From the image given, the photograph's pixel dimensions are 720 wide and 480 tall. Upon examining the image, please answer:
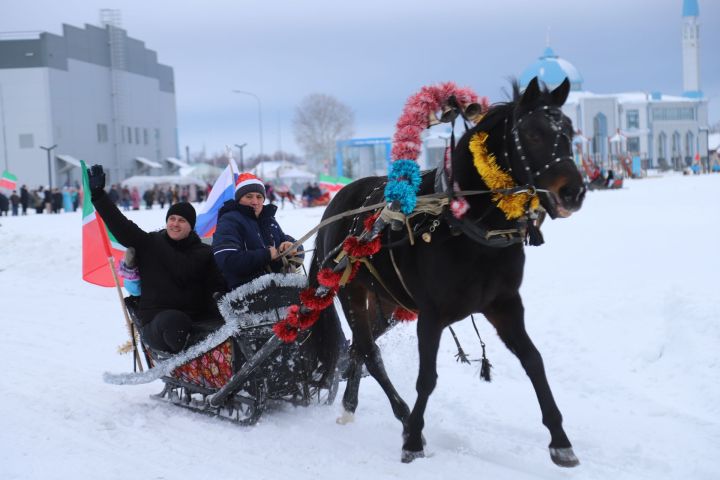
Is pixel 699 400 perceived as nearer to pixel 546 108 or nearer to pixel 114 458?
pixel 546 108

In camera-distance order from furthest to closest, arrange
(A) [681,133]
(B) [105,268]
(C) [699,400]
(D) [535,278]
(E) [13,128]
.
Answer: (A) [681,133] → (E) [13,128] → (D) [535,278] → (B) [105,268] → (C) [699,400]

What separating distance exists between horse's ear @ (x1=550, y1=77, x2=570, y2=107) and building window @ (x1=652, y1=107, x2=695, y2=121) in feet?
286

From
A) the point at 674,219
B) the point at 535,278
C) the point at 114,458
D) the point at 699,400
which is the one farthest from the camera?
the point at 674,219

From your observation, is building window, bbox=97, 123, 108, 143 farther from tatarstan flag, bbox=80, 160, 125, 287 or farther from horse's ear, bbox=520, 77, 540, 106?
horse's ear, bbox=520, 77, 540, 106

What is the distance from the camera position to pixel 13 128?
56.0 m

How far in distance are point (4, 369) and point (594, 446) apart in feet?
17.2

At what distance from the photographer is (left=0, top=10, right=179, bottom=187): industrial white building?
55531mm

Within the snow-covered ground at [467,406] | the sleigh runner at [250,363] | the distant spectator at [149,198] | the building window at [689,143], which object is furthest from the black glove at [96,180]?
the building window at [689,143]

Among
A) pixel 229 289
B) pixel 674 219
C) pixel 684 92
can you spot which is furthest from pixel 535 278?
pixel 684 92

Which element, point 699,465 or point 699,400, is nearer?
point 699,465

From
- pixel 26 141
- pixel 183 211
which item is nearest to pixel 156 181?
pixel 26 141

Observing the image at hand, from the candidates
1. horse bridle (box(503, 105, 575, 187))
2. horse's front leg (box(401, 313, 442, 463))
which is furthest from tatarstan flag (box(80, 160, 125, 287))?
horse bridle (box(503, 105, 575, 187))

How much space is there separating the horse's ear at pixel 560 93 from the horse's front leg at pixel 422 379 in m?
1.48

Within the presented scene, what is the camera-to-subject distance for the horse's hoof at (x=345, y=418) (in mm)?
5970
